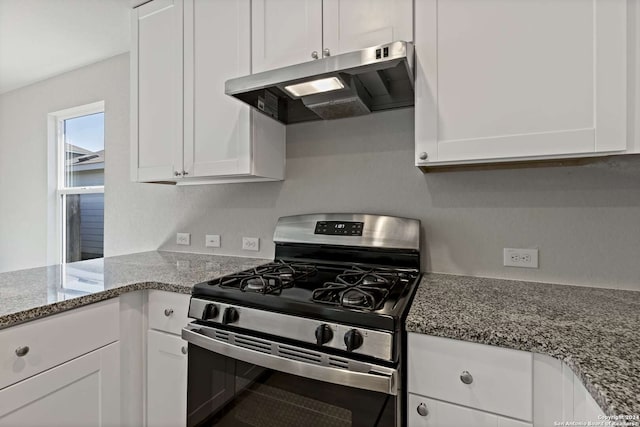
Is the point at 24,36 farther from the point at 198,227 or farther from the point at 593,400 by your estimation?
the point at 593,400

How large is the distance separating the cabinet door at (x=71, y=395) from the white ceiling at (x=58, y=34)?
2.12 metres

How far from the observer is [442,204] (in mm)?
1559

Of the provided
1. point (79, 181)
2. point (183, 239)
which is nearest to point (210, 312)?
point (183, 239)

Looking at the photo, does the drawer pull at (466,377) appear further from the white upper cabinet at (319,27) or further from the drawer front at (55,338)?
the drawer front at (55,338)

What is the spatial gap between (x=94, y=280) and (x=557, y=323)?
1.81 metres

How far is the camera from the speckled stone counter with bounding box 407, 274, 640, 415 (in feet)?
2.08

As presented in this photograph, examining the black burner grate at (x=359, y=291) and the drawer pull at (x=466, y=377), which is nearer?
the drawer pull at (x=466, y=377)

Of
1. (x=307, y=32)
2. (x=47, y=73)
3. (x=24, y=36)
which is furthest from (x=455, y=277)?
(x=47, y=73)

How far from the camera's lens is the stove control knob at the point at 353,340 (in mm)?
910

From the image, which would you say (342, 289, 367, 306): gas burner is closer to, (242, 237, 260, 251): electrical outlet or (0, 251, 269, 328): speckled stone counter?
(0, 251, 269, 328): speckled stone counter

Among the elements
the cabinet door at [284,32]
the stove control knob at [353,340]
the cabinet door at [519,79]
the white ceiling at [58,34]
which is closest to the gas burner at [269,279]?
the stove control knob at [353,340]

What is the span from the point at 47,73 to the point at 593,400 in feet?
14.1

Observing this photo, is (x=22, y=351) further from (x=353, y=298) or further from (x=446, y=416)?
(x=446, y=416)

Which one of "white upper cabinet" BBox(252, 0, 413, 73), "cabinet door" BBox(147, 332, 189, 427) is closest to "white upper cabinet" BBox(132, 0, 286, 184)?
"white upper cabinet" BBox(252, 0, 413, 73)
